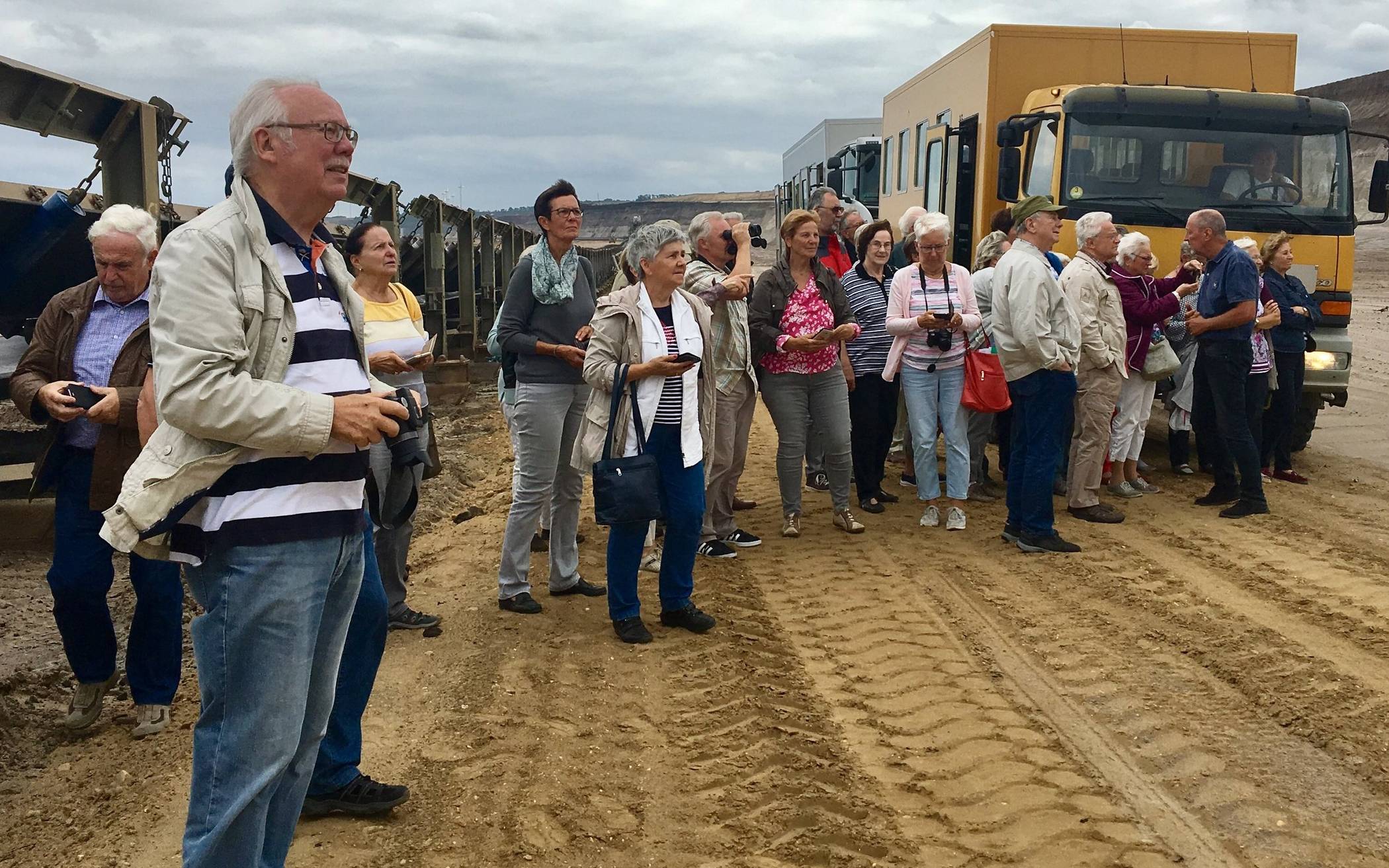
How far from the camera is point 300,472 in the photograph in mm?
2564

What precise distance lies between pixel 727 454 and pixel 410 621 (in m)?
2.39

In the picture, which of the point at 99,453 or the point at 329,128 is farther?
the point at 99,453

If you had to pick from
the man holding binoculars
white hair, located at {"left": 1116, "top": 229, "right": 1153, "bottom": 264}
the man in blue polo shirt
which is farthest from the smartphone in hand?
the man in blue polo shirt

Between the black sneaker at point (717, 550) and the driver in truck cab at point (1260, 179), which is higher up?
the driver in truck cab at point (1260, 179)

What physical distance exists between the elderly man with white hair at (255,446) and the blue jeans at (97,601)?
2068mm

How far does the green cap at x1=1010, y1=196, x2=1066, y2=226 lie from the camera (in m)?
7.32

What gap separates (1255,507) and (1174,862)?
5367mm

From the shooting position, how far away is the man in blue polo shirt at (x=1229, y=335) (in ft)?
26.6

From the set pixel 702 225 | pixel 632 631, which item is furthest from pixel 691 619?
pixel 702 225

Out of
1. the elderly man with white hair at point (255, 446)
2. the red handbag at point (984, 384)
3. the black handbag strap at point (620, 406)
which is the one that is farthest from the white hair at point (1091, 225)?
the elderly man with white hair at point (255, 446)

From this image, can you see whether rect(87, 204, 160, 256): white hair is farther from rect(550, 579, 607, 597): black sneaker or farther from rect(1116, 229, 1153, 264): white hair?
rect(1116, 229, 1153, 264): white hair

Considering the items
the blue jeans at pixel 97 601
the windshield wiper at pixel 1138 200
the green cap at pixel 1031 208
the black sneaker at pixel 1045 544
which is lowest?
the black sneaker at pixel 1045 544

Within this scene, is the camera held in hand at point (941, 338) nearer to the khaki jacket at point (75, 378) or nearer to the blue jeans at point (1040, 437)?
the blue jeans at point (1040, 437)

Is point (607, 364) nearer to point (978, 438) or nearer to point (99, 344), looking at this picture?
point (99, 344)
